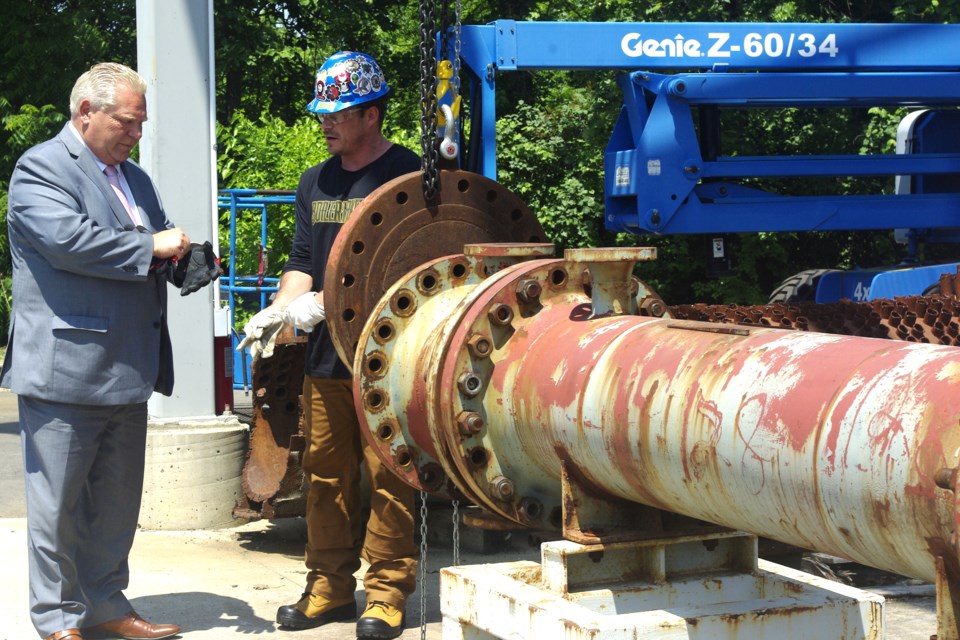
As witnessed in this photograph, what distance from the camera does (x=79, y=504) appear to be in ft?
14.1

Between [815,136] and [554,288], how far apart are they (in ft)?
37.2

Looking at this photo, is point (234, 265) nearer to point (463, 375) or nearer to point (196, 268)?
point (196, 268)

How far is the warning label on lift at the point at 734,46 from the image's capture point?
771cm

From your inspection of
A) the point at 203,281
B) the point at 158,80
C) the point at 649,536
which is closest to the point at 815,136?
the point at 158,80

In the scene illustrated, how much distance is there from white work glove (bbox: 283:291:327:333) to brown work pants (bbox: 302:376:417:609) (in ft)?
0.89

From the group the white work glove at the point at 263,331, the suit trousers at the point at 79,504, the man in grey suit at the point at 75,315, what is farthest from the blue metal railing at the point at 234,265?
the man in grey suit at the point at 75,315

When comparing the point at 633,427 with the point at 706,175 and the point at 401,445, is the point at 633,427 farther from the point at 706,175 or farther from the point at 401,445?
the point at 706,175

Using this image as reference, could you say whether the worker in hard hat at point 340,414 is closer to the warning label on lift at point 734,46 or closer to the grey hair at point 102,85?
the grey hair at point 102,85

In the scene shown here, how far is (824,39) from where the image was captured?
25.5 ft

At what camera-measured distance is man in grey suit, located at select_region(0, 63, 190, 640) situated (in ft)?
13.2

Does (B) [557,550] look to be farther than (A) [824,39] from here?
No

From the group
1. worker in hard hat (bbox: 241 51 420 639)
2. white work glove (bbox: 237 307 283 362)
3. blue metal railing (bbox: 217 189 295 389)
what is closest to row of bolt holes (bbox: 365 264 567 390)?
worker in hard hat (bbox: 241 51 420 639)

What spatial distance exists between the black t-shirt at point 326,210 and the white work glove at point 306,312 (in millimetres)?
123

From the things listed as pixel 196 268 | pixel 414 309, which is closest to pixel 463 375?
pixel 414 309
